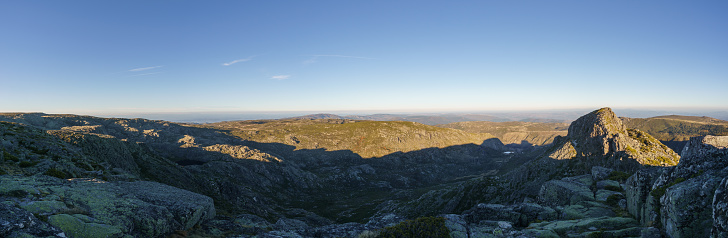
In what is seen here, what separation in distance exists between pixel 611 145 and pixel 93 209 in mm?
97392

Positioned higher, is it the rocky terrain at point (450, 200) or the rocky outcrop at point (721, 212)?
the rocky outcrop at point (721, 212)

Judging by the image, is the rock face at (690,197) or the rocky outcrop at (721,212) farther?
the rock face at (690,197)

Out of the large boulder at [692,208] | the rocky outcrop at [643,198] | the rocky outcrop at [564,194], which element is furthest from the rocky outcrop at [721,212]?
the rocky outcrop at [564,194]

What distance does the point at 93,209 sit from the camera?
1474 cm

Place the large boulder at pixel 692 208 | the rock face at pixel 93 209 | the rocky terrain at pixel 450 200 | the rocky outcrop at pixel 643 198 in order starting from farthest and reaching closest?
the rocky outcrop at pixel 643 198
the rock face at pixel 93 209
the rocky terrain at pixel 450 200
the large boulder at pixel 692 208

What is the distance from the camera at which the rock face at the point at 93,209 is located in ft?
40.7

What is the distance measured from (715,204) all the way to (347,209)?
118 meters

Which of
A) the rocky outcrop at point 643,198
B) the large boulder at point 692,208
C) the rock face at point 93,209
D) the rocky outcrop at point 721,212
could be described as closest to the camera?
the rocky outcrop at point 721,212

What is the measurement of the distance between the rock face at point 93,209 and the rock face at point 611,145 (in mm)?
83503

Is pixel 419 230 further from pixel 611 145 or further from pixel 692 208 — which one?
pixel 611 145

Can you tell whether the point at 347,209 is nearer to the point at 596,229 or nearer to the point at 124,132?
the point at 596,229

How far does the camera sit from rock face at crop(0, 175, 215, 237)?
488 inches

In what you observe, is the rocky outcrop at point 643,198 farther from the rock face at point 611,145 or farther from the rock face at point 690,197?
the rock face at point 611,145

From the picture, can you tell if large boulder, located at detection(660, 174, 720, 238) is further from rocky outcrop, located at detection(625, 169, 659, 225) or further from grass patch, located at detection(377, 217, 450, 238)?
grass patch, located at detection(377, 217, 450, 238)
